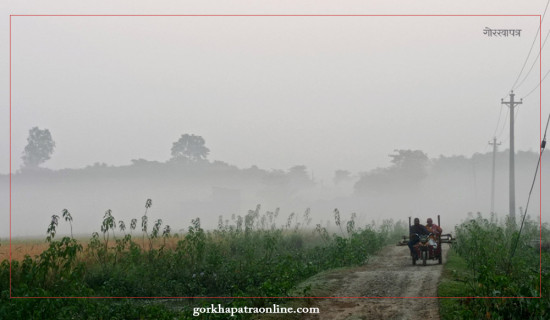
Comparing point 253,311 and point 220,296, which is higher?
point 253,311

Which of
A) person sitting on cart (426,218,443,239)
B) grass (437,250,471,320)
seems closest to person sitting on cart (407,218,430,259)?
person sitting on cart (426,218,443,239)

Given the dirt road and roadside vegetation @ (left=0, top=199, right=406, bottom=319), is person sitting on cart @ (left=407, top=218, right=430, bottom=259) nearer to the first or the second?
the dirt road

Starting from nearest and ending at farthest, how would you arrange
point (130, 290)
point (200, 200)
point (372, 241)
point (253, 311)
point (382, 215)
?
point (253, 311) → point (130, 290) → point (372, 241) → point (200, 200) → point (382, 215)

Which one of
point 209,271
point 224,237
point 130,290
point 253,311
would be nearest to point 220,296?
point 209,271

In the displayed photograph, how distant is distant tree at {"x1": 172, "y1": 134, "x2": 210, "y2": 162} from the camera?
107688 mm

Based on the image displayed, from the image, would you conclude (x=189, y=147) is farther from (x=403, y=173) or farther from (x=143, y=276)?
(x=143, y=276)

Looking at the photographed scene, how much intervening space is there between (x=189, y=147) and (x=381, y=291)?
9712 cm

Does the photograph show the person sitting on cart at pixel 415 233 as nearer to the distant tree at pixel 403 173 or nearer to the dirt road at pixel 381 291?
the dirt road at pixel 381 291

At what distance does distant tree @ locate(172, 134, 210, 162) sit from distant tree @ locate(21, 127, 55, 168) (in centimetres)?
2411

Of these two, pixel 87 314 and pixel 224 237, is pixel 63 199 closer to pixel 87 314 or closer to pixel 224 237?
pixel 224 237

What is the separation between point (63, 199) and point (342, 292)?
236 feet

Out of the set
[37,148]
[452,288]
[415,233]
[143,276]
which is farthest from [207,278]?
[37,148]

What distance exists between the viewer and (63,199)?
77.9 m

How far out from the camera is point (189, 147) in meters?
109
